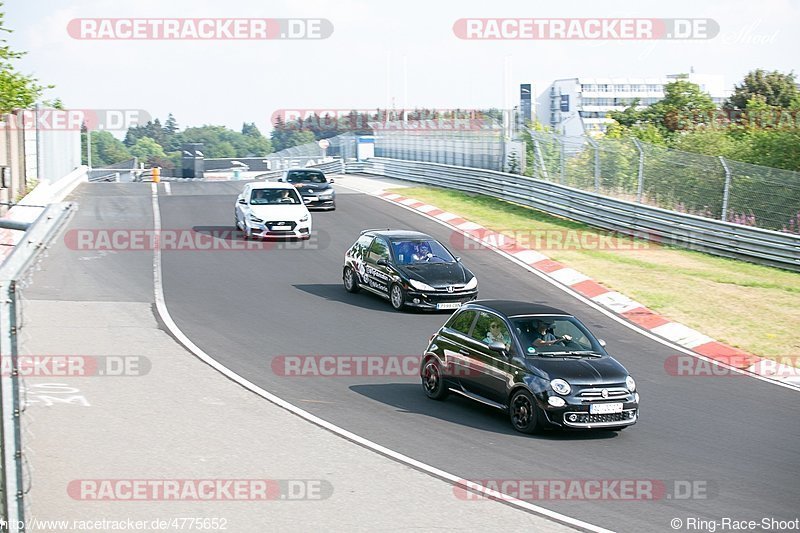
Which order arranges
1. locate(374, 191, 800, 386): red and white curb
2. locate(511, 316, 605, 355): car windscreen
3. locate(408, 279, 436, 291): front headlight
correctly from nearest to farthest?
locate(511, 316, 605, 355): car windscreen → locate(374, 191, 800, 386): red and white curb → locate(408, 279, 436, 291): front headlight

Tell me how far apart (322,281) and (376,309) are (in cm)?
309

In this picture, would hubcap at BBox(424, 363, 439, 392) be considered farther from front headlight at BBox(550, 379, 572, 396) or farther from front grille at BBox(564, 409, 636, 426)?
front grille at BBox(564, 409, 636, 426)

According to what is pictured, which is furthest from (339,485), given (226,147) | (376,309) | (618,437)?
(226,147)

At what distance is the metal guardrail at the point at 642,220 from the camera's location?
25578 mm

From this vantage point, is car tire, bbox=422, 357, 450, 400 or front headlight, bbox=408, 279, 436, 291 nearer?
car tire, bbox=422, 357, 450, 400

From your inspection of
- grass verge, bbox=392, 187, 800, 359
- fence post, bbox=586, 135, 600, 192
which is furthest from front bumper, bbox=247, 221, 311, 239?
fence post, bbox=586, 135, 600, 192

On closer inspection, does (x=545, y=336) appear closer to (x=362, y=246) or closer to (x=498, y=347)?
(x=498, y=347)

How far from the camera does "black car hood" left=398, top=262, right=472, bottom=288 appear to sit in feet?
66.0

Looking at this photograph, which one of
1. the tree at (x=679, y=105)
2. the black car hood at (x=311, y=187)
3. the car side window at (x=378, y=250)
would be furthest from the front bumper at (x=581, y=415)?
the tree at (x=679, y=105)

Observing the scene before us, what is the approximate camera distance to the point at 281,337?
705 inches

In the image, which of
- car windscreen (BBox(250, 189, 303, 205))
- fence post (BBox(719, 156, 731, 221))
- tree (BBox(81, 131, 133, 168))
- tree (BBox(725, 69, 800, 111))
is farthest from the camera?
tree (BBox(81, 131, 133, 168))

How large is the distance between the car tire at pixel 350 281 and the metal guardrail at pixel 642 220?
10.4m

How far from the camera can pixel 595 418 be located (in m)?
12.3

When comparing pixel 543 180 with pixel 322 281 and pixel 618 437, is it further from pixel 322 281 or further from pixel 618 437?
pixel 618 437
